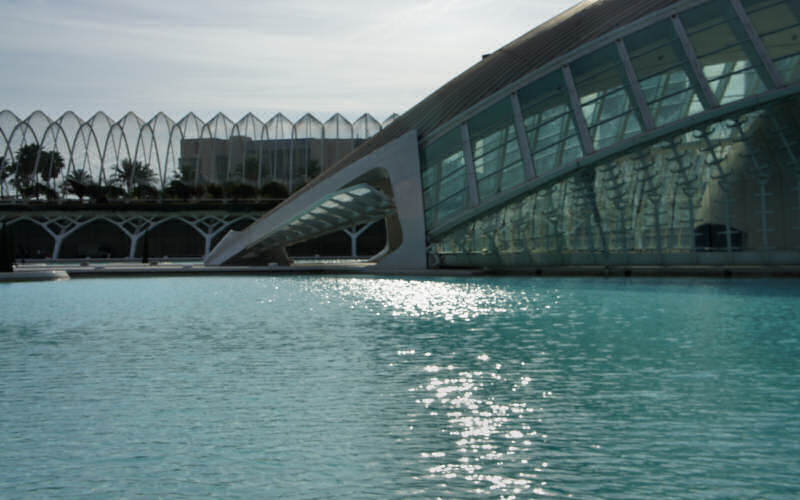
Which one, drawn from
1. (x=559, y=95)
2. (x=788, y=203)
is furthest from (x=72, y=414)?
(x=788, y=203)

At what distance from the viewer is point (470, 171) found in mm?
35438

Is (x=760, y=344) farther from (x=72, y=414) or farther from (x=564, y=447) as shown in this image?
(x=72, y=414)

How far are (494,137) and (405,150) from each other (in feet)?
15.2

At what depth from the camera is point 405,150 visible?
37906 mm

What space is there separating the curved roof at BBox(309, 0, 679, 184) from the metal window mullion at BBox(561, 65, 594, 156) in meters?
1.03

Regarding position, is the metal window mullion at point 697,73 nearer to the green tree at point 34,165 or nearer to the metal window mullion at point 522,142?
the metal window mullion at point 522,142

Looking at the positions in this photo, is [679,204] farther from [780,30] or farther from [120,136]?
[120,136]

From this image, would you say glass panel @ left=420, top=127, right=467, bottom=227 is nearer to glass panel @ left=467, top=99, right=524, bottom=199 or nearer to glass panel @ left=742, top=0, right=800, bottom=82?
glass panel @ left=467, top=99, right=524, bottom=199

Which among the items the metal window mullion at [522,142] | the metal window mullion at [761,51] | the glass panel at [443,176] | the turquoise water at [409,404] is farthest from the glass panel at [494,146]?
the turquoise water at [409,404]

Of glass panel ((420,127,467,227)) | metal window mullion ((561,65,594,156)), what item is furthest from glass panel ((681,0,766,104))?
glass panel ((420,127,467,227))

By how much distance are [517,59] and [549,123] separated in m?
3.91

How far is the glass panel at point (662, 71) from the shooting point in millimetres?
29906

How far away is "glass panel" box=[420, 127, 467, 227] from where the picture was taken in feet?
120

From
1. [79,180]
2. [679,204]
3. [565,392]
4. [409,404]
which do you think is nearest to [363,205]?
[679,204]
